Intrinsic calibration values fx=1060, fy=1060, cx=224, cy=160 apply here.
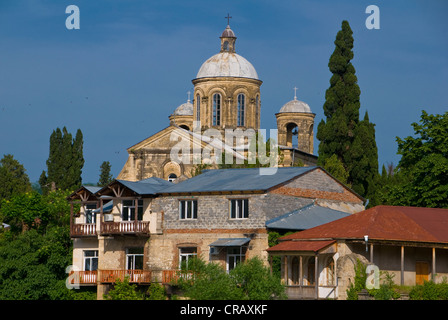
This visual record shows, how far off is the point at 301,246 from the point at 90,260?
563 inches

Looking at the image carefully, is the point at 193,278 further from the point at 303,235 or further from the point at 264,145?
the point at 264,145

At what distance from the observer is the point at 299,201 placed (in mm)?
51312

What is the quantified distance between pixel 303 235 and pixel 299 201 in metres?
5.29

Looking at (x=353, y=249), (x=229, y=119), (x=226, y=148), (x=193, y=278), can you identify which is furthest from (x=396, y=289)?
(x=229, y=119)

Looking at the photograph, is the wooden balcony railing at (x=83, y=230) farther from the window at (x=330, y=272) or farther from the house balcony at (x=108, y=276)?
the window at (x=330, y=272)

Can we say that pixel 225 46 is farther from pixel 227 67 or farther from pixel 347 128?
pixel 347 128

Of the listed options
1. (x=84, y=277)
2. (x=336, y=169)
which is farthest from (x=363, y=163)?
(x=84, y=277)

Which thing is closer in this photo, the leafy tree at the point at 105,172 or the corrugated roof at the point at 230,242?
the corrugated roof at the point at 230,242

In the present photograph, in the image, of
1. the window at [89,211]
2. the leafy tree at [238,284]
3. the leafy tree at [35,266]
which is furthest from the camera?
the window at [89,211]

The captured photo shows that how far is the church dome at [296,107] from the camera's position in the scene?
91438 millimetres

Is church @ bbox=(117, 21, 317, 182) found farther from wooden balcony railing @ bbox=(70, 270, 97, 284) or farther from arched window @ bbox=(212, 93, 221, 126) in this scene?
wooden balcony railing @ bbox=(70, 270, 97, 284)

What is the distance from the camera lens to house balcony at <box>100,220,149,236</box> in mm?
51469

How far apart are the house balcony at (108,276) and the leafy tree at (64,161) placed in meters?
26.6

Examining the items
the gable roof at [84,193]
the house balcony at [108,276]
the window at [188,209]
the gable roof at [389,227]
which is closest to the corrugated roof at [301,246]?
the gable roof at [389,227]
